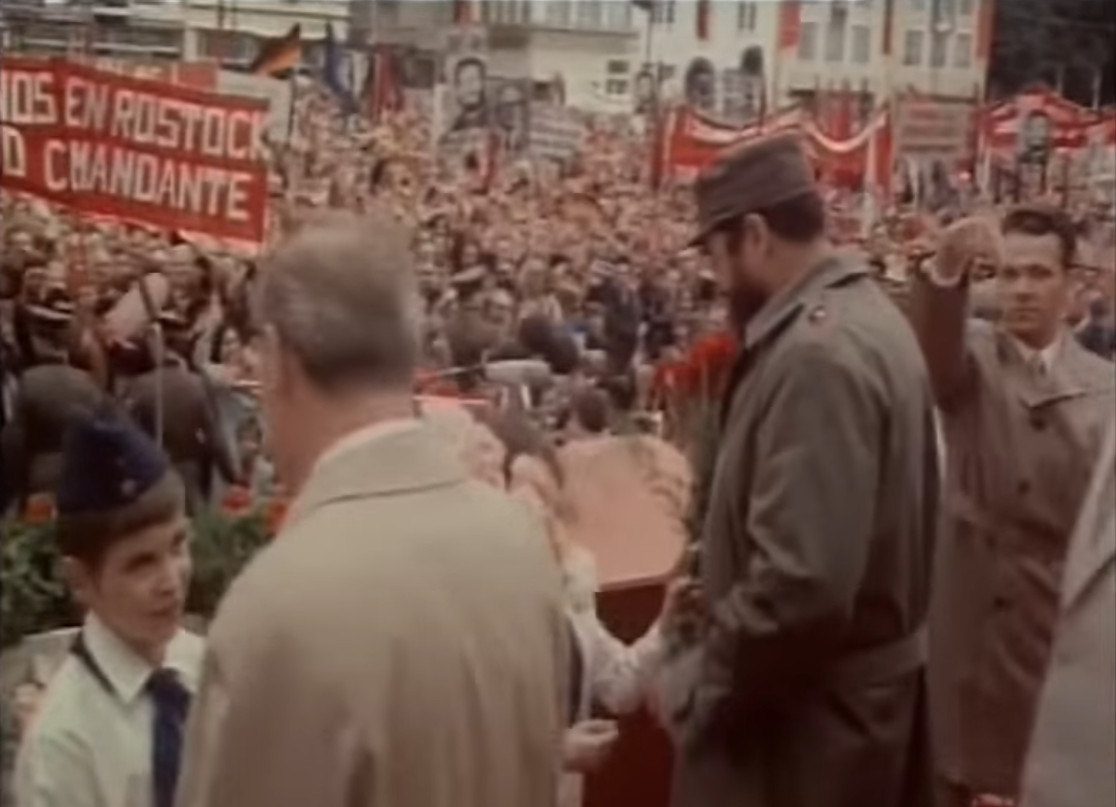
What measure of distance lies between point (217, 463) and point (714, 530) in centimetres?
57

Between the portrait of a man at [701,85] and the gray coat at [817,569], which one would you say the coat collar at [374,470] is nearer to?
the gray coat at [817,569]

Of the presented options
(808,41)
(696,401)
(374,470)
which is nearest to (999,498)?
(696,401)

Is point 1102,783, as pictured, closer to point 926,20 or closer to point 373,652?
point 373,652

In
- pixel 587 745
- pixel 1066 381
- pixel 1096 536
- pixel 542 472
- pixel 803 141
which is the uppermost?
pixel 803 141

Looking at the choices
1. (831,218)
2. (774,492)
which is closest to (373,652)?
(774,492)

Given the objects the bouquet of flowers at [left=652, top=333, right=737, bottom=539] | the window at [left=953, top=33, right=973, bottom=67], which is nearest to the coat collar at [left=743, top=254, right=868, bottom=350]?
the bouquet of flowers at [left=652, top=333, right=737, bottom=539]

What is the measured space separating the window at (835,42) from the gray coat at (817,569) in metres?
0.42

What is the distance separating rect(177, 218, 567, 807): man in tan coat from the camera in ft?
6.92

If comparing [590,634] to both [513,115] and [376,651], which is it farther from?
[376,651]

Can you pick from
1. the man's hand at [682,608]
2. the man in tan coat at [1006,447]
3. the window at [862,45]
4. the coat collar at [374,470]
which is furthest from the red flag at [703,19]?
the coat collar at [374,470]

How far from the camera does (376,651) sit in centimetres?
214

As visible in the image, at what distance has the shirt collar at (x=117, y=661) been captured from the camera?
2.63 m

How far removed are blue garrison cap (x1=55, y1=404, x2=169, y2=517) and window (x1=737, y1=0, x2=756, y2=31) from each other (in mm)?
972

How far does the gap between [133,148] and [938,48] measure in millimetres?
1107
